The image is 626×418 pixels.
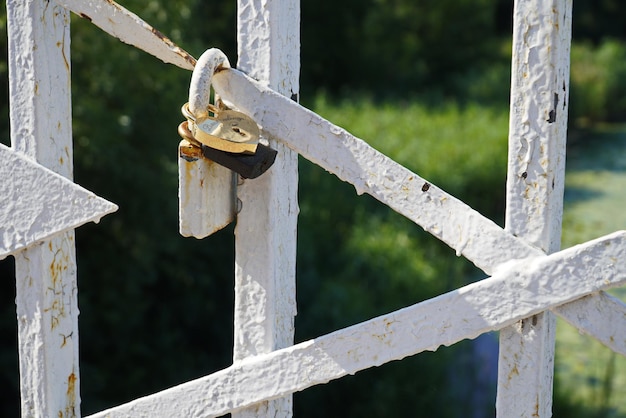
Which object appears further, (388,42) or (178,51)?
(388,42)

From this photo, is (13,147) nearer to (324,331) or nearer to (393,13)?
(324,331)

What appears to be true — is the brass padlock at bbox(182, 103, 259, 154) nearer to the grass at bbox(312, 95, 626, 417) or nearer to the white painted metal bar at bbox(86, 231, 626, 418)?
the white painted metal bar at bbox(86, 231, 626, 418)

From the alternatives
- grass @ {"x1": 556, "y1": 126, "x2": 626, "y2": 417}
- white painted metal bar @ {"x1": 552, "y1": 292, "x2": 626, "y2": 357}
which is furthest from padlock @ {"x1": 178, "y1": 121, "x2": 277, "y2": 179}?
grass @ {"x1": 556, "y1": 126, "x2": 626, "y2": 417}

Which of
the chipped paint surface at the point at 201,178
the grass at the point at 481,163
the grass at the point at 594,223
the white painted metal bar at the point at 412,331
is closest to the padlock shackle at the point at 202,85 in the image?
the chipped paint surface at the point at 201,178

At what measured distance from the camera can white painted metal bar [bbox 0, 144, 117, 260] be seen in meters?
1.08

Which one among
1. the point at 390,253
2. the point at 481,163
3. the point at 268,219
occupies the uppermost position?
the point at 481,163

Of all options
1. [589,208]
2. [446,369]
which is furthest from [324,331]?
[589,208]

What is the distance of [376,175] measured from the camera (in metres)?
0.99

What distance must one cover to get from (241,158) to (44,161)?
0.97ft

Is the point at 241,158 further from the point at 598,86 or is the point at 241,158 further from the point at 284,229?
the point at 598,86

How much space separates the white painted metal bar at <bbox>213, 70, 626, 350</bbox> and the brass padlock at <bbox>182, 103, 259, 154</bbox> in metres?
0.04

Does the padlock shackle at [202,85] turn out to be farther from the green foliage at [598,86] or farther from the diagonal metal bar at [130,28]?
the green foliage at [598,86]

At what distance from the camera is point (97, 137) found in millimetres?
2969

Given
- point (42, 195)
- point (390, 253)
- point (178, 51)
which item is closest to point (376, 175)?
point (178, 51)
